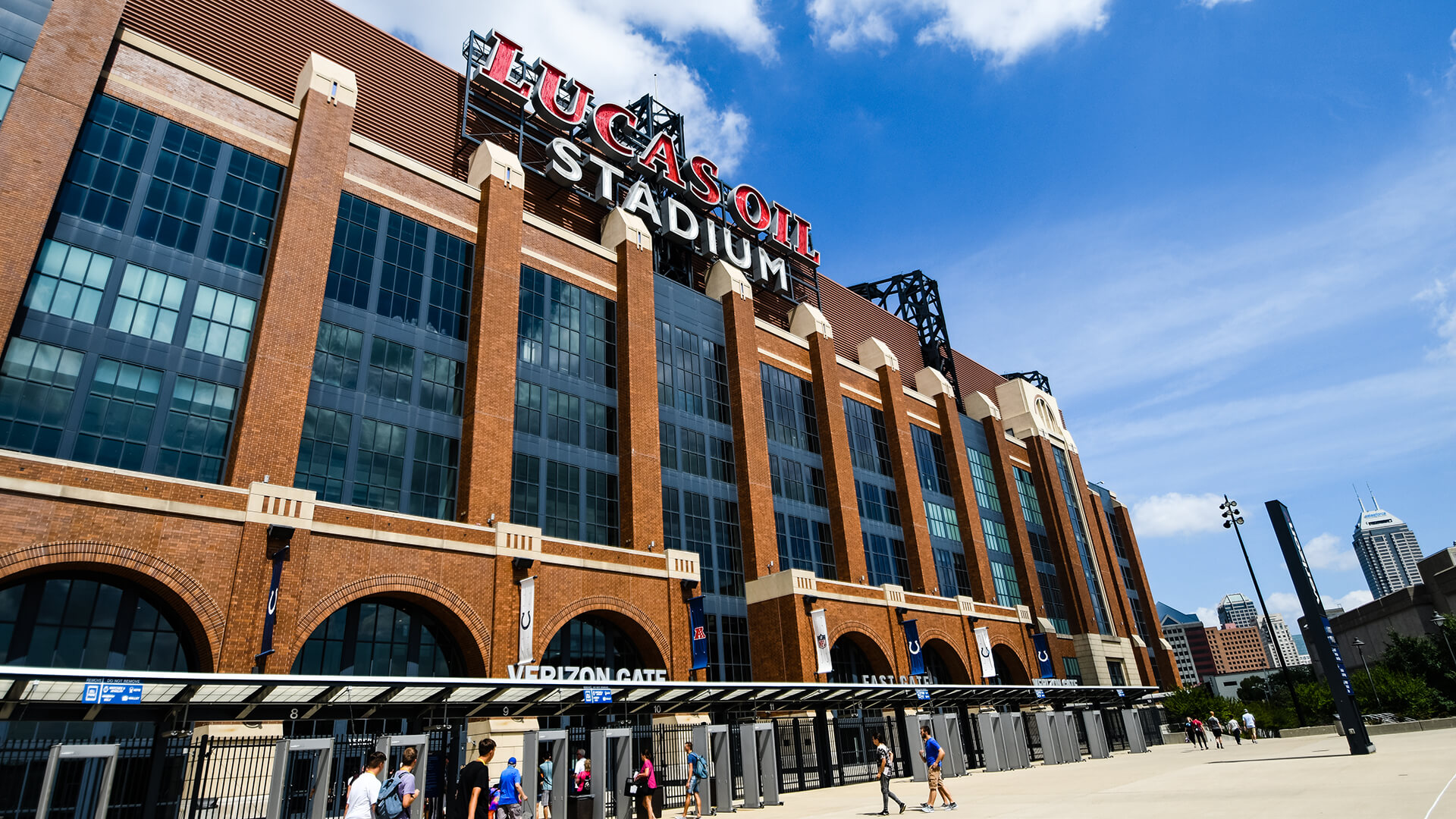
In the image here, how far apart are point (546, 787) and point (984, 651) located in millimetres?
33814

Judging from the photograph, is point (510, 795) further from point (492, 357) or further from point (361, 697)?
point (492, 357)

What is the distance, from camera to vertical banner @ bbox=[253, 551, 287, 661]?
22328 mm

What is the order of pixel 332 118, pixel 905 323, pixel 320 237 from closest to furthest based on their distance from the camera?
1. pixel 320 237
2. pixel 332 118
3. pixel 905 323

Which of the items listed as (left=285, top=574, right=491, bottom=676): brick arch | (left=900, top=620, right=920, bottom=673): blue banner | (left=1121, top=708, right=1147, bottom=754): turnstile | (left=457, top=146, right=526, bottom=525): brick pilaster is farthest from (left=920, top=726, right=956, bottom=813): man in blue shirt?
(left=1121, top=708, right=1147, bottom=754): turnstile

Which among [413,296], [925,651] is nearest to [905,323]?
[925,651]

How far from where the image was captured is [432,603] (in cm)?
2698

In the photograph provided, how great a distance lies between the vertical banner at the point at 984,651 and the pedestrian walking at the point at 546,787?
3256cm

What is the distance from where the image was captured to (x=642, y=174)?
154ft

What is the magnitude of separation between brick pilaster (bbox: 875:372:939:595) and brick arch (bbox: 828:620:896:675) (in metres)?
8.64

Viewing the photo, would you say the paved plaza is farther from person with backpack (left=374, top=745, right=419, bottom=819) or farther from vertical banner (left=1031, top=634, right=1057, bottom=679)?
vertical banner (left=1031, top=634, right=1057, bottom=679)

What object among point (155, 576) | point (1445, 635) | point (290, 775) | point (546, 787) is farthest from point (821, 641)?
point (1445, 635)

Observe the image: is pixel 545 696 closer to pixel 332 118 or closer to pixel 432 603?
pixel 432 603

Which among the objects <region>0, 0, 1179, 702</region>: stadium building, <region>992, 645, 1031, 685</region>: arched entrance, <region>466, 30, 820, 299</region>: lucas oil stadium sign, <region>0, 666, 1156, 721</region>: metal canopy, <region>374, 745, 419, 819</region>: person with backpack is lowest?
<region>374, 745, 419, 819</region>: person with backpack

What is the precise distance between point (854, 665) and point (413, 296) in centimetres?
3003
